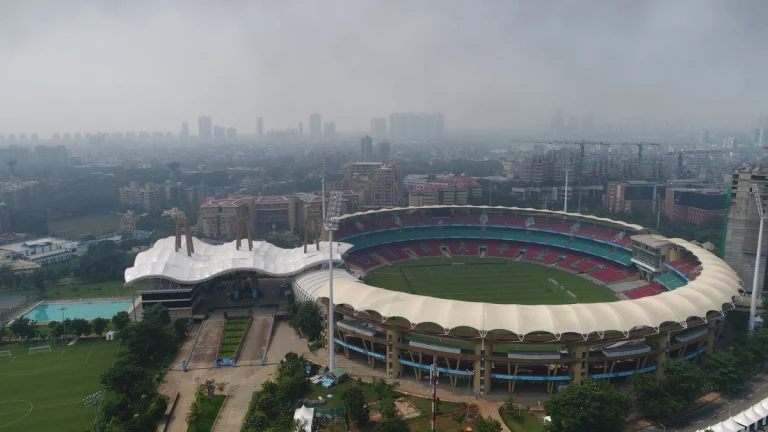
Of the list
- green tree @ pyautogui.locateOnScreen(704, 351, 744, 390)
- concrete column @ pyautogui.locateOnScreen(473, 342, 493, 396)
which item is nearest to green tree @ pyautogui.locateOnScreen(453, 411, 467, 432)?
concrete column @ pyautogui.locateOnScreen(473, 342, 493, 396)

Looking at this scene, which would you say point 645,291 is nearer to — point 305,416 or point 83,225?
point 305,416

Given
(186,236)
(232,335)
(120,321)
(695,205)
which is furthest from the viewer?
(695,205)

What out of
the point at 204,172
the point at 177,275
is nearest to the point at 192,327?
the point at 177,275

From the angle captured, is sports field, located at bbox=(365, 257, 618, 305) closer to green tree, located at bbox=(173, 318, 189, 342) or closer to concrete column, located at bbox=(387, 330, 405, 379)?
concrete column, located at bbox=(387, 330, 405, 379)

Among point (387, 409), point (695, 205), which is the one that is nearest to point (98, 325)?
point (387, 409)

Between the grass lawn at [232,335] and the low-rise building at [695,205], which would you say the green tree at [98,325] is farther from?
the low-rise building at [695,205]

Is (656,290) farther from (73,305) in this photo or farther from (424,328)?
(73,305)

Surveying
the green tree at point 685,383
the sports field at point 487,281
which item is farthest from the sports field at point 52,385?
the green tree at point 685,383
